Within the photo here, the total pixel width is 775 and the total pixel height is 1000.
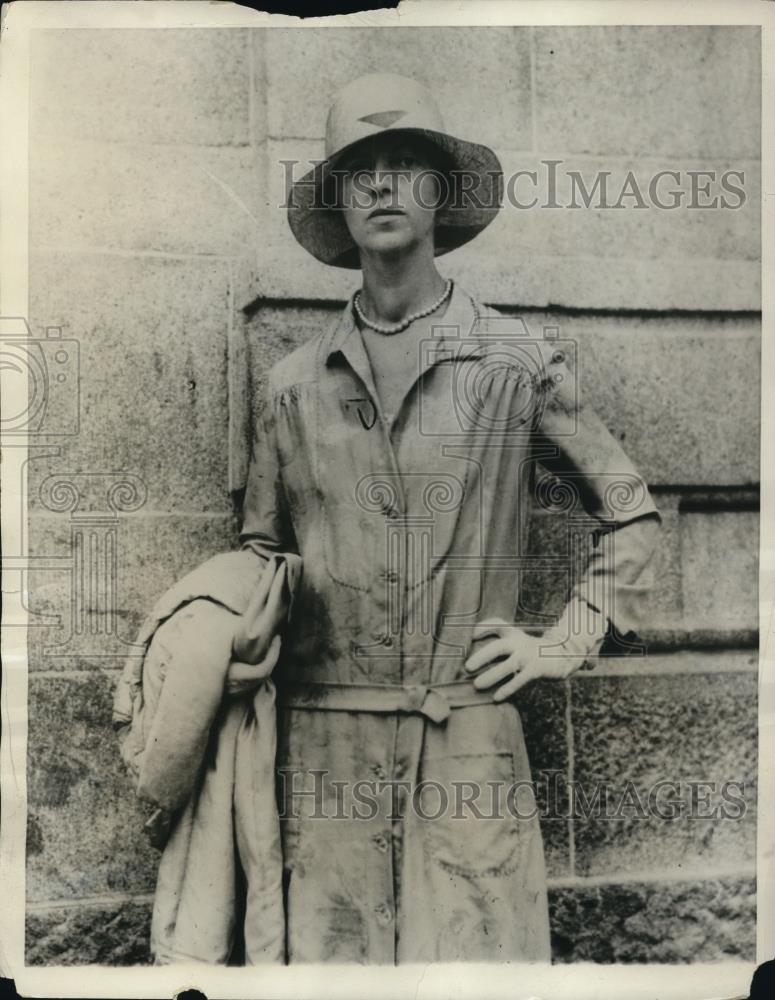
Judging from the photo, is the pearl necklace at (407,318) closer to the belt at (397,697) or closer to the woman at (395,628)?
the woman at (395,628)

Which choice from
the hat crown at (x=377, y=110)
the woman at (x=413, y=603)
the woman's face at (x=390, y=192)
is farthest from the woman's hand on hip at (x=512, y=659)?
the hat crown at (x=377, y=110)

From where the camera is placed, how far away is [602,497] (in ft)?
9.49

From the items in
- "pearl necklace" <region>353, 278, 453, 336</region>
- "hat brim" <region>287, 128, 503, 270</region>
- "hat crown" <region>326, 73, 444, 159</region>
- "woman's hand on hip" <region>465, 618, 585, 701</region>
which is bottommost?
"woman's hand on hip" <region>465, 618, 585, 701</region>

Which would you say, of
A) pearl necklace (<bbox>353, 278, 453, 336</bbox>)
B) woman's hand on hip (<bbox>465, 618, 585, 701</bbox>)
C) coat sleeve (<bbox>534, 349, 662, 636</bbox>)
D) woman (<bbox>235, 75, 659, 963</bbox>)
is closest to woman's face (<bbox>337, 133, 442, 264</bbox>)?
woman (<bbox>235, 75, 659, 963</bbox>)

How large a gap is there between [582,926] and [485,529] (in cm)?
92

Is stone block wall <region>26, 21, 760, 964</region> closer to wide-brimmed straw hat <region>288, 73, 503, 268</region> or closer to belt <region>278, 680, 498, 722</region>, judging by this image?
wide-brimmed straw hat <region>288, 73, 503, 268</region>

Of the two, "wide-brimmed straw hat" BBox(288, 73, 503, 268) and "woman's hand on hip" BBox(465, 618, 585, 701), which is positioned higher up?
"wide-brimmed straw hat" BBox(288, 73, 503, 268)

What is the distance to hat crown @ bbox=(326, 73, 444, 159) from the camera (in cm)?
284

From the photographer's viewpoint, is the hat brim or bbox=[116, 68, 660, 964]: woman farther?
the hat brim

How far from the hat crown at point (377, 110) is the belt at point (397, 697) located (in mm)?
1129

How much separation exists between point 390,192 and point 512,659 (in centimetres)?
100

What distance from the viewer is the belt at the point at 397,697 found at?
281 centimetres

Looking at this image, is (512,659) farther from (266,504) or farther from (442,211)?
(442,211)

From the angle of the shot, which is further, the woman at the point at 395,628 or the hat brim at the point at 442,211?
the hat brim at the point at 442,211
